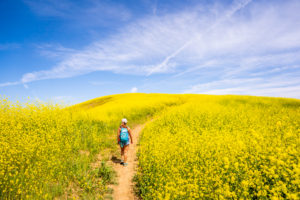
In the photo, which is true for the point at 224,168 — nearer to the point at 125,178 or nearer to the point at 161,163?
the point at 161,163

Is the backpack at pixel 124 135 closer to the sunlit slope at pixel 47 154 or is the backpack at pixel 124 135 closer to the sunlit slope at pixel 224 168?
the sunlit slope at pixel 224 168

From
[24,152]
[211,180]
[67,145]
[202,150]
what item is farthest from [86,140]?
[211,180]

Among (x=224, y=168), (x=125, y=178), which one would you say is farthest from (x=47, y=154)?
(x=224, y=168)

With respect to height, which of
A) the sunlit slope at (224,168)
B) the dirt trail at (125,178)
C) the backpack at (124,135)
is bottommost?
the dirt trail at (125,178)

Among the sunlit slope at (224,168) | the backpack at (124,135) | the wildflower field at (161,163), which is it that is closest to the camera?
the sunlit slope at (224,168)

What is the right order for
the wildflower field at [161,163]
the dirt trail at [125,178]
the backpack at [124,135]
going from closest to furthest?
the wildflower field at [161,163] < the dirt trail at [125,178] < the backpack at [124,135]

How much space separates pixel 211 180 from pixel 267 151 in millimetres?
2694

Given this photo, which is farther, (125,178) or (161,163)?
(125,178)

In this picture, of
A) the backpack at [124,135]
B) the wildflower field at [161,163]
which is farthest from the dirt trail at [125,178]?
the backpack at [124,135]

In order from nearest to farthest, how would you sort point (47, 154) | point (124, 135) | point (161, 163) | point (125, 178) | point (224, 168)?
point (224, 168) < point (161, 163) < point (47, 154) < point (125, 178) < point (124, 135)

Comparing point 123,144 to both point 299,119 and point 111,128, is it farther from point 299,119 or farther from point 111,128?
point 299,119

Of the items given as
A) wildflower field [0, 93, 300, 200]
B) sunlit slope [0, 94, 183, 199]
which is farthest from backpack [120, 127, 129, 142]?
sunlit slope [0, 94, 183, 199]

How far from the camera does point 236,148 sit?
7332mm

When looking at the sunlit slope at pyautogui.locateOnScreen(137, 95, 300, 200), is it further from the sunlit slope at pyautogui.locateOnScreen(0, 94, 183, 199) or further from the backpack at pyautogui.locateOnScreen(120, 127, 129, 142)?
the sunlit slope at pyautogui.locateOnScreen(0, 94, 183, 199)
